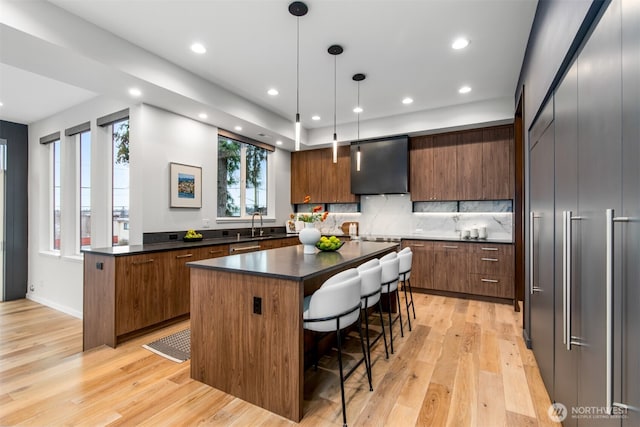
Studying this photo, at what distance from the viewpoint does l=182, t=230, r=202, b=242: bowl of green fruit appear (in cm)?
400

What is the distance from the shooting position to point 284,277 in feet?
5.91

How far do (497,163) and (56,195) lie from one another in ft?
23.5

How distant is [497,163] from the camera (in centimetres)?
455

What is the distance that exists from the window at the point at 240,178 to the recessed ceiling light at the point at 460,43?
348 cm

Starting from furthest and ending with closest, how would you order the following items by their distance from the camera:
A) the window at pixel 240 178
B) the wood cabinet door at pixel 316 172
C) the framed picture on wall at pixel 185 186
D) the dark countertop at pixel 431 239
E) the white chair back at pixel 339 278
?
the wood cabinet door at pixel 316 172 → the window at pixel 240 178 → the dark countertop at pixel 431 239 → the framed picture on wall at pixel 185 186 → the white chair back at pixel 339 278

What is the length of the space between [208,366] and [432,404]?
1.59 meters

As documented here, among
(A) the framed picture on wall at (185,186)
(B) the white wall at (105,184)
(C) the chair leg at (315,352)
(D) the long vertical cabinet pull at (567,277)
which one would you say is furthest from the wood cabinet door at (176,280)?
(D) the long vertical cabinet pull at (567,277)

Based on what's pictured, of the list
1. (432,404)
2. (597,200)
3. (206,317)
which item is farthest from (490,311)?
(206,317)

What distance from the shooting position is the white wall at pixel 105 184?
144 inches

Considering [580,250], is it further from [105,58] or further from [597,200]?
[105,58]

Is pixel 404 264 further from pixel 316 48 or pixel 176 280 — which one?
pixel 176 280

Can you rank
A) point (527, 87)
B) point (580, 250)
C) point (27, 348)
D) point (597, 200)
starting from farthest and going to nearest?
point (27, 348), point (527, 87), point (580, 250), point (597, 200)

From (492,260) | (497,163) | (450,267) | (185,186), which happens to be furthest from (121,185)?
(497,163)

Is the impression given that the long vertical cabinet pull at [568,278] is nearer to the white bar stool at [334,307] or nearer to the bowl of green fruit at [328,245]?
the white bar stool at [334,307]
